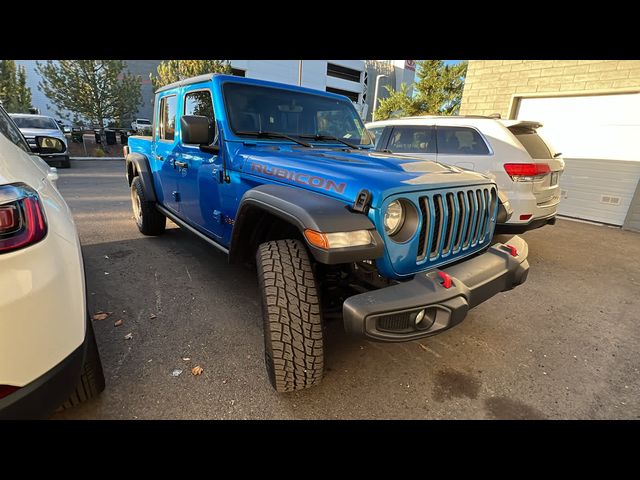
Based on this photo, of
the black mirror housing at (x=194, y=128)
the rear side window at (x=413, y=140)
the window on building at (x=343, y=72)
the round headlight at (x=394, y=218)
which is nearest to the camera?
the round headlight at (x=394, y=218)

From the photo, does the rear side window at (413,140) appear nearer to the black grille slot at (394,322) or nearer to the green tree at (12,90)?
the black grille slot at (394,322)

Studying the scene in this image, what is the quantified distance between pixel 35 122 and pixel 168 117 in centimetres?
1148

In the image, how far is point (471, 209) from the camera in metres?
2.17

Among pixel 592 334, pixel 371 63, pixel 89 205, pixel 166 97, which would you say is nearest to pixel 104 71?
pixel 89 205

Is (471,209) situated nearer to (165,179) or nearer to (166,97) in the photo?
(165,179)

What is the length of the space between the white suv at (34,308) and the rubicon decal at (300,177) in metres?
1.21

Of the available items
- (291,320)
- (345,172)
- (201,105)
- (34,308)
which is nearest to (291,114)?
(201,105)

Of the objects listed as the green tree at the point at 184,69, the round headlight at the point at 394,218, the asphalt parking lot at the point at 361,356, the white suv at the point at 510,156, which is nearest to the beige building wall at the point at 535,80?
the white suv at the point at 510,156

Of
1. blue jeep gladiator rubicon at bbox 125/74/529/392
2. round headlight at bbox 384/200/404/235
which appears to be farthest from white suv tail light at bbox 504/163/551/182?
round headlight at bbox 384/200/404/235

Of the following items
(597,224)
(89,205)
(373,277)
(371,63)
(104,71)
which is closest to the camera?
(373,277)

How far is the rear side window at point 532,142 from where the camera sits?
4492mm

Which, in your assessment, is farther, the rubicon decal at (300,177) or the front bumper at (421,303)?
the rubicon decal at (300,177)

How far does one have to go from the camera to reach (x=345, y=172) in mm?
1950

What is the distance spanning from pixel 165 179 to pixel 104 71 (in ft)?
68.2
